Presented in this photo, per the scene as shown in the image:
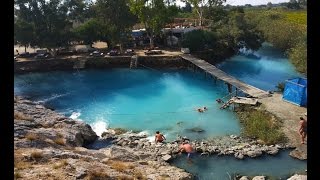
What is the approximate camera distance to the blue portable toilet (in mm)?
24391

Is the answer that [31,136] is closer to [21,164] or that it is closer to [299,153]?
[21,164]

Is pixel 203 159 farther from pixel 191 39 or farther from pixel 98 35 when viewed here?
pixel 98 35

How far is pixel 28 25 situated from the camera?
47.5m

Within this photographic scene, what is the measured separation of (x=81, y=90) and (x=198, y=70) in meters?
14.7

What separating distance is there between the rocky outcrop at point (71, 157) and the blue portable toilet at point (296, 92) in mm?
11139

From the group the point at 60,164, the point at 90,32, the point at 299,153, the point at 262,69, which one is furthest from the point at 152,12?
the point at 60,164

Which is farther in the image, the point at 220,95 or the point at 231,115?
the point at 220,95

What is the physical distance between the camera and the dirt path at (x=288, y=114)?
1999 cm

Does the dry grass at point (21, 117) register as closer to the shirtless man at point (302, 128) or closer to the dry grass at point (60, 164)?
the dry grass at point (60, 164)

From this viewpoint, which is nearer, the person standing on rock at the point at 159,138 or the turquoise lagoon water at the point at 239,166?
the turquoise lagoon water at the point at 239,166

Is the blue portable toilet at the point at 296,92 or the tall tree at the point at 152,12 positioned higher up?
the tall tree at the point at 152,12

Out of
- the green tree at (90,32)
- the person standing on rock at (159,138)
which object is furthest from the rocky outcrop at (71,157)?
the green tree at (90,32)

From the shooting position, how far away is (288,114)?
77.4 feet
